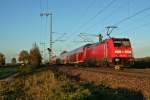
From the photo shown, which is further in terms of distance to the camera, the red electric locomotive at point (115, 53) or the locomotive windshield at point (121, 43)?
the locomotive windshield at point (121, 43)

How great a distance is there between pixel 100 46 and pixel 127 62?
5741mm

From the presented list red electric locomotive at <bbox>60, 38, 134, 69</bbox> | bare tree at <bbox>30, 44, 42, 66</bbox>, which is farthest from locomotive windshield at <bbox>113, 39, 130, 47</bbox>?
bare tree at <bbox>30, 44, 42, 66</bbox>

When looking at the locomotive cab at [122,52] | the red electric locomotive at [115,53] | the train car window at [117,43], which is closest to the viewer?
the locomotive cab at [122,52]

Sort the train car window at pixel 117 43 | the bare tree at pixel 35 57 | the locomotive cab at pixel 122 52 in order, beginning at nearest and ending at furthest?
the locomotive cab at pixel 122 52, the train car window at pixel 117 43, the bare tree at pixel 35 57

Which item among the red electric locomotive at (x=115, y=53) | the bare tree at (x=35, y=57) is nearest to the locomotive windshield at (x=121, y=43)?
the red electric locomotive at (x=115, y=53)

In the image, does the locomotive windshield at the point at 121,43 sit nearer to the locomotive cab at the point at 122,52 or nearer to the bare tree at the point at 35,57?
the locomotive cab at the point at 122,52

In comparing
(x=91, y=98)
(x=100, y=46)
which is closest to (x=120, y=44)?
(x=100, y=46)

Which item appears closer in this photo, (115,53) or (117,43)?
(115,53)

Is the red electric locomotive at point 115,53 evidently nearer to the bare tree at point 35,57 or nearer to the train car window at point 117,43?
the train car window at point 117,43

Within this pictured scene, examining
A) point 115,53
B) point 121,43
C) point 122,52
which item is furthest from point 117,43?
point 115,53

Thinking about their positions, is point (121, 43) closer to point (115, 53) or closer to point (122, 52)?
point (122, 52)

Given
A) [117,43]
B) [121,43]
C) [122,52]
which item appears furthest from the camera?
[121,43]

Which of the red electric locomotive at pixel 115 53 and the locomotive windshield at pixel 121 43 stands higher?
the locomotive windshield at pixel 121 43

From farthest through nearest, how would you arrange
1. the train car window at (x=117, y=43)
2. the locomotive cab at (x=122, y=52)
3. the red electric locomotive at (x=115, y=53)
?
the train car window at (x=117, y=43), the red electric locomotive at (x=115, y=53), the locomotive cab at (x=122, y=52)
